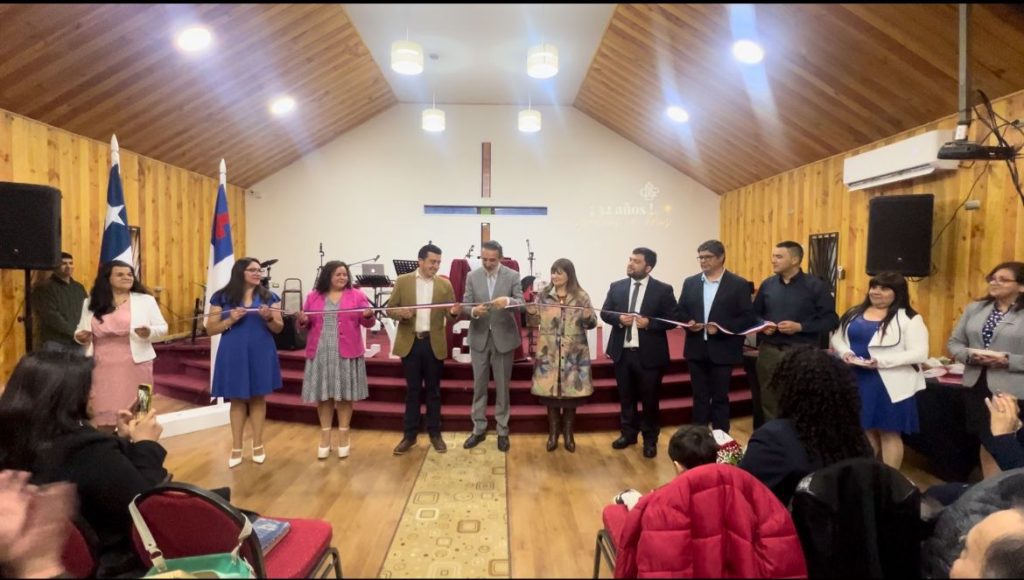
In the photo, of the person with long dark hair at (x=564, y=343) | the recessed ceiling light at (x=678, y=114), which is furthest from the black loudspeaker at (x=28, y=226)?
the recessed ceiling light at (x=678, y=114)

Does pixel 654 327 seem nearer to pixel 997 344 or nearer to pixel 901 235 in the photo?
pixel 997 344

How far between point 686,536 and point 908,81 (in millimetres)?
4359

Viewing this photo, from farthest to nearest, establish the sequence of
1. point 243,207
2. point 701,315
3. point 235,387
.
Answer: point 243,207, point 701,315, point 235,387

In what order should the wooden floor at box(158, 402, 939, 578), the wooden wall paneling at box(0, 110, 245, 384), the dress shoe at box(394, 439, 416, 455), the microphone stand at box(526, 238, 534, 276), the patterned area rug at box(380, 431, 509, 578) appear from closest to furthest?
the patterned area rug at box(380, 431, 509, 578) < the wooden floor at box(158, 402, 939, 578) < the dress shoe at box(394, 439, 416, 455) < the wooden wall paneling at box(0, 110, 245, 384) < the microphone stand at box(526, 238, 534, 276)

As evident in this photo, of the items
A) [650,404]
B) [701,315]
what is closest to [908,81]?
[701,315]

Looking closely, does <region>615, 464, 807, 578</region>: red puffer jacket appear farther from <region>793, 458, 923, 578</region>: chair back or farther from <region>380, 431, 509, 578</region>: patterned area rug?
<region>380, 431, 509, 578</region>: patterned area rug

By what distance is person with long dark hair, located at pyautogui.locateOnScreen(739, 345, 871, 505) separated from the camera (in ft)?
5.56

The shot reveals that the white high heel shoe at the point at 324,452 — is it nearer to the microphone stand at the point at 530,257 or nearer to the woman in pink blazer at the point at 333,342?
the woman in pink blazer at the point at 333,342

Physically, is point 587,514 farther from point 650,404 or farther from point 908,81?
point 908,81

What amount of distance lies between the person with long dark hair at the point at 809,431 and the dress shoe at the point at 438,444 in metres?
2.74

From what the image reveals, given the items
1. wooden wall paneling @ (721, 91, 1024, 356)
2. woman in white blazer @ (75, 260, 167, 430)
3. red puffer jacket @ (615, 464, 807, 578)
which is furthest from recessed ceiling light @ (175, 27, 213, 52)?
wooden wall paneling @ (721, 91, 1024, 356)

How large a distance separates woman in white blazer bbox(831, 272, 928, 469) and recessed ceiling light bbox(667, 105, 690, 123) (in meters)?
4.11

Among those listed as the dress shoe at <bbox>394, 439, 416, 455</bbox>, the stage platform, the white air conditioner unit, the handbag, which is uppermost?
the white air conditioner unit

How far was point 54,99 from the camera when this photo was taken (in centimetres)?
473
